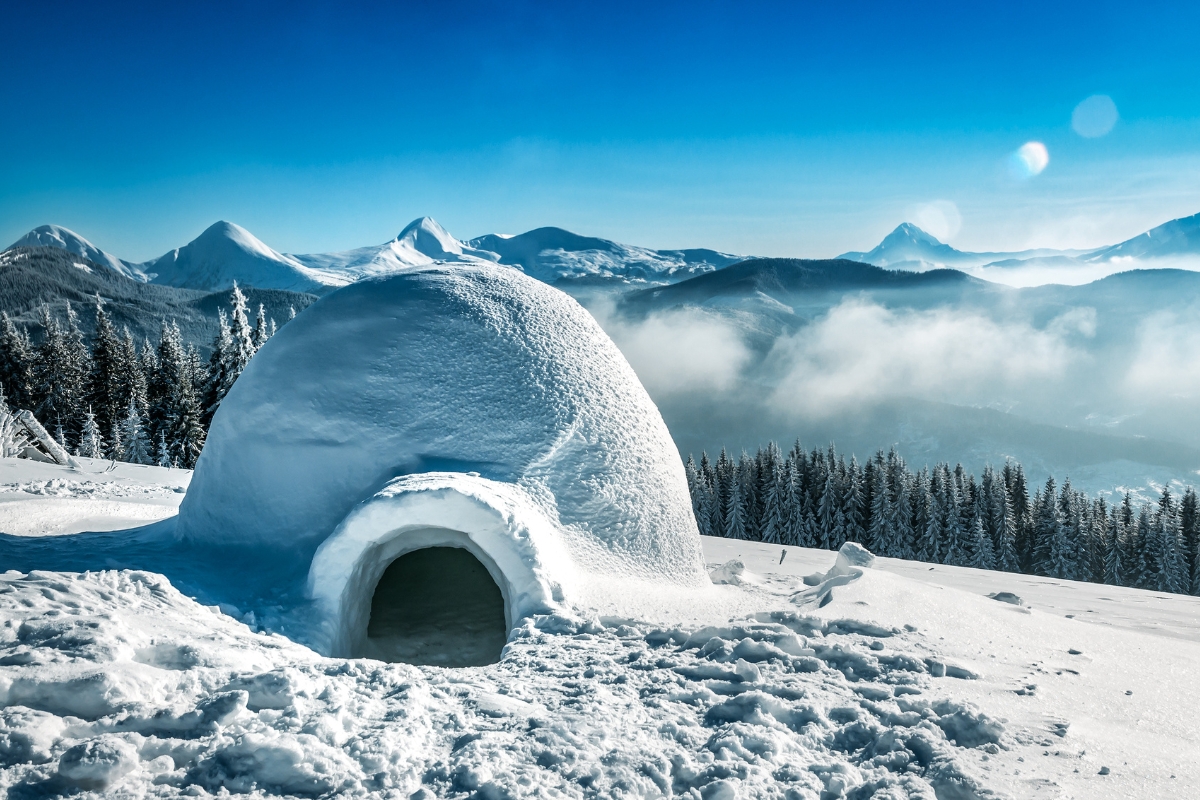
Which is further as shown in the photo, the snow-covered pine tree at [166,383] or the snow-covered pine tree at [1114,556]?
the snow-covered pine tree at [1114,556]

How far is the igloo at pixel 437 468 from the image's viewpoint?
20.2 ft

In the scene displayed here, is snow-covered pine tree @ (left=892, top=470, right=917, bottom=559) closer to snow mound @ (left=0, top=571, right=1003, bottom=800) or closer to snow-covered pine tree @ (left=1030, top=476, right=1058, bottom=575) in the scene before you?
snow-covered pine tree @ (left=1030, top=476, right=1058, bottom=575)

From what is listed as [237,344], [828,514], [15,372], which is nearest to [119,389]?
[15,372]

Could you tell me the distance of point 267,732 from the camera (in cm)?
346

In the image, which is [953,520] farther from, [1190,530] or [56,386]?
[56,386]

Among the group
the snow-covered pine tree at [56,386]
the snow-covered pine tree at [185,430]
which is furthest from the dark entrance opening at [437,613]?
the snow-covered pine tree at [56,386]

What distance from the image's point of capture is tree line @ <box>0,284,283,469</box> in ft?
100

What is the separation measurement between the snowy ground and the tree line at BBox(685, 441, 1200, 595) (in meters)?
37.8

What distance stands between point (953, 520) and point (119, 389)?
5247 cm

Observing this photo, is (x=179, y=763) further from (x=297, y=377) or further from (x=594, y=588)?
(x=297, y=377)

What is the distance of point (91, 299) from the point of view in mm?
151125

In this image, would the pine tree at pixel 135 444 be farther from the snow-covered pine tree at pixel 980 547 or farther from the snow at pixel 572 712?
the snow-covered pine tree at pixel 980 547

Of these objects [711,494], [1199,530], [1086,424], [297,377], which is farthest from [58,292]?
[1086,424]

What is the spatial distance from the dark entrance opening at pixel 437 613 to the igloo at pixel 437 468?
41 mm
